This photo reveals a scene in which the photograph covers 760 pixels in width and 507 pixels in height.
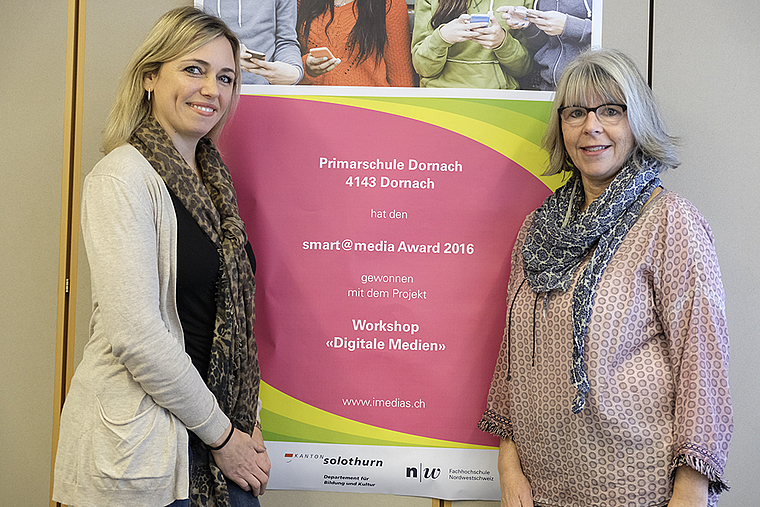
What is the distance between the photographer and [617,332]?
139cm

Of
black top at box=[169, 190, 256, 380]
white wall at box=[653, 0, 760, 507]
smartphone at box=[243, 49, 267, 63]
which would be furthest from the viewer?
smartphone at box=[243, 49, 267, 63]

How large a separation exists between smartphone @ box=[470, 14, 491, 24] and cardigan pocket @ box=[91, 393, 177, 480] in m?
1.55

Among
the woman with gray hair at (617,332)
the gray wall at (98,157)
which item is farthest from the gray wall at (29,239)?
the woman with gray hair at (617,332)

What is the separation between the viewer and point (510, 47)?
1.92 metres

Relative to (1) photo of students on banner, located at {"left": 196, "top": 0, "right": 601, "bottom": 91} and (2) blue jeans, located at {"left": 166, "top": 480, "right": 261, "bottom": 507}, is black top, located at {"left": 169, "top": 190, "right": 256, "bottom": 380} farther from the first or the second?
(1) photo of students on banner, located at {"left": 196, "top": 0, "right": 601, "bottom": 91}

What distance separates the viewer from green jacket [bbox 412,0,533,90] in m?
1.92

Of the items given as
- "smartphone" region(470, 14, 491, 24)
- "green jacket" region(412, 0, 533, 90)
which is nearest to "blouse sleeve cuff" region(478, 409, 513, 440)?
"green jacket" region(412, 0, 533, 90)

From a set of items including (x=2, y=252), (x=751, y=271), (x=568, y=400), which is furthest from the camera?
(x=2, y=252)

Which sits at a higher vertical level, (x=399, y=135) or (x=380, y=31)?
(x=380, y=31)

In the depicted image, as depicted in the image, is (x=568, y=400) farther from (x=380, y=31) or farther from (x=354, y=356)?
(x=380, y=31)

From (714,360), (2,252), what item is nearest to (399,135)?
(714,360)

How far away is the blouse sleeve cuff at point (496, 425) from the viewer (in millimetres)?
1671

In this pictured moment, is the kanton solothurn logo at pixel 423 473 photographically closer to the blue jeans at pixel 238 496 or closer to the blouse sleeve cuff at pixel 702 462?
the blue jeans at pixel 238 496

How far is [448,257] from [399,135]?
45cm
